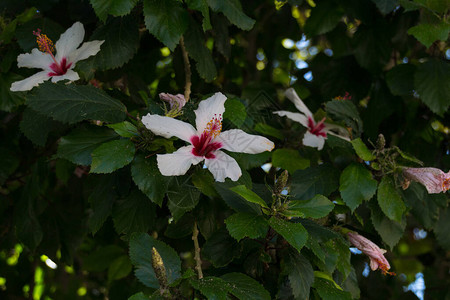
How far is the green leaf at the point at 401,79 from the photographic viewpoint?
2.03 metres

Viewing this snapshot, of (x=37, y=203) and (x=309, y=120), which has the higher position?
(x=309, y=120)

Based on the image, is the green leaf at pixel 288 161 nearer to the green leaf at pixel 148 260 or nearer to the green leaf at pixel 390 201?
the green leaf at pixel 390 201

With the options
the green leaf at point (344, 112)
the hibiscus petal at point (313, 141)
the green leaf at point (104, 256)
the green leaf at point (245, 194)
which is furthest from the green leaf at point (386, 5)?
the green leaf at point (104, 256)

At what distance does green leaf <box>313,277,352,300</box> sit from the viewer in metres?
1.39

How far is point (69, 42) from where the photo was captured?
5.36 feet

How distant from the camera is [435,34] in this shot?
1.70 m

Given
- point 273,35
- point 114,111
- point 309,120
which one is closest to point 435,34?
point 309,120

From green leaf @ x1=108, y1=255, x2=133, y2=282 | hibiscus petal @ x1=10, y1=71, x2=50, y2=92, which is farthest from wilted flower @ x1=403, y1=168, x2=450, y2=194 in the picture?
green leaf @ x1=108, y1=255, x2=133, y2=282

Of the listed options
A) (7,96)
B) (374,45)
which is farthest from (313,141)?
(7,96)

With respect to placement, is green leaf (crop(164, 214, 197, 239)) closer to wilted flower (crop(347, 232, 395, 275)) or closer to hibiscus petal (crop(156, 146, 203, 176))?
hibiscus petal (crop(156, 146, 203, 176))

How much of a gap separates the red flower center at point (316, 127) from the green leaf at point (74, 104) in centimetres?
70

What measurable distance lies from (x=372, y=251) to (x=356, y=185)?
0.65 feet

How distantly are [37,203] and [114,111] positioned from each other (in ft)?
3.23

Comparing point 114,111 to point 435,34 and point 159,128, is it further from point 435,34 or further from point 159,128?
point 435,34
